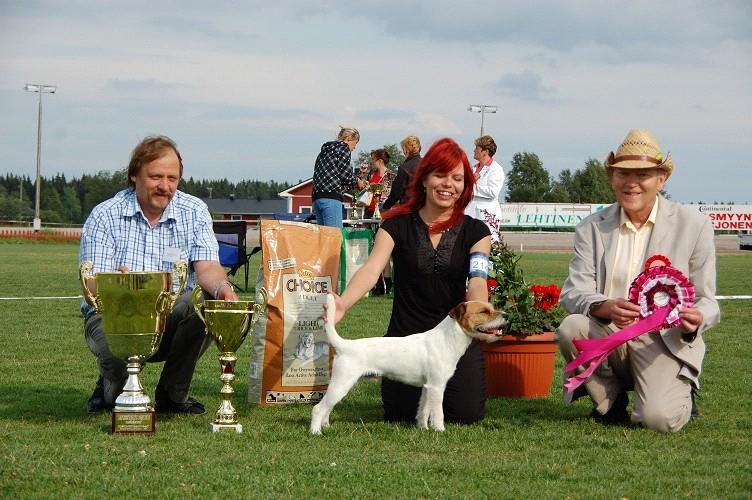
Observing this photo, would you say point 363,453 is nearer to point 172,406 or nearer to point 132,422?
point 132,422

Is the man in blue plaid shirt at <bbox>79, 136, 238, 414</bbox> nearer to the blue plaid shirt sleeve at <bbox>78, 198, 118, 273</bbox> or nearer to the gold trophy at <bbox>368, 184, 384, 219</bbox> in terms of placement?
the blue plaid shirt sleeve at <bbox>78, 198, 118, 273</bbox>

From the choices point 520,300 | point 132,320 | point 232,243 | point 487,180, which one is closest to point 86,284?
point 132,320

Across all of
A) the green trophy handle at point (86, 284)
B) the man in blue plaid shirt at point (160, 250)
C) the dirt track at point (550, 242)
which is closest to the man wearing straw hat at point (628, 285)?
the man in blue plaid shirt at point (160, 250)

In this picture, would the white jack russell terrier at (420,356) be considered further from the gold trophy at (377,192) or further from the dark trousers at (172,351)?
the gold trophy at (377,192)

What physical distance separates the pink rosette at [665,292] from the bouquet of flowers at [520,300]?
Answer: 98 cm

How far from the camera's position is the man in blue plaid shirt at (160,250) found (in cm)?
432

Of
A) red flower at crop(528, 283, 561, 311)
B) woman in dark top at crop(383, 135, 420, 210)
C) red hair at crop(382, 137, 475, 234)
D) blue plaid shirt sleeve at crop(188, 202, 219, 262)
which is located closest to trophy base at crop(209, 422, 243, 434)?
blue plaid shirt sleeve at crop(188, 202, 219, 262)

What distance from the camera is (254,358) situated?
4875 mm

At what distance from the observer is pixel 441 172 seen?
14.5 ft

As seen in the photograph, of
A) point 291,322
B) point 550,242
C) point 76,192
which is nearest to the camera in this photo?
point 291,322

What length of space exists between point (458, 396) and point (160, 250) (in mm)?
1555

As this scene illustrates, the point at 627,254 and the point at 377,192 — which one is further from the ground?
the point at 377,192

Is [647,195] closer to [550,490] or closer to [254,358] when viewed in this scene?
[550,490]

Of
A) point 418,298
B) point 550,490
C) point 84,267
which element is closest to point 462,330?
point 418,298
